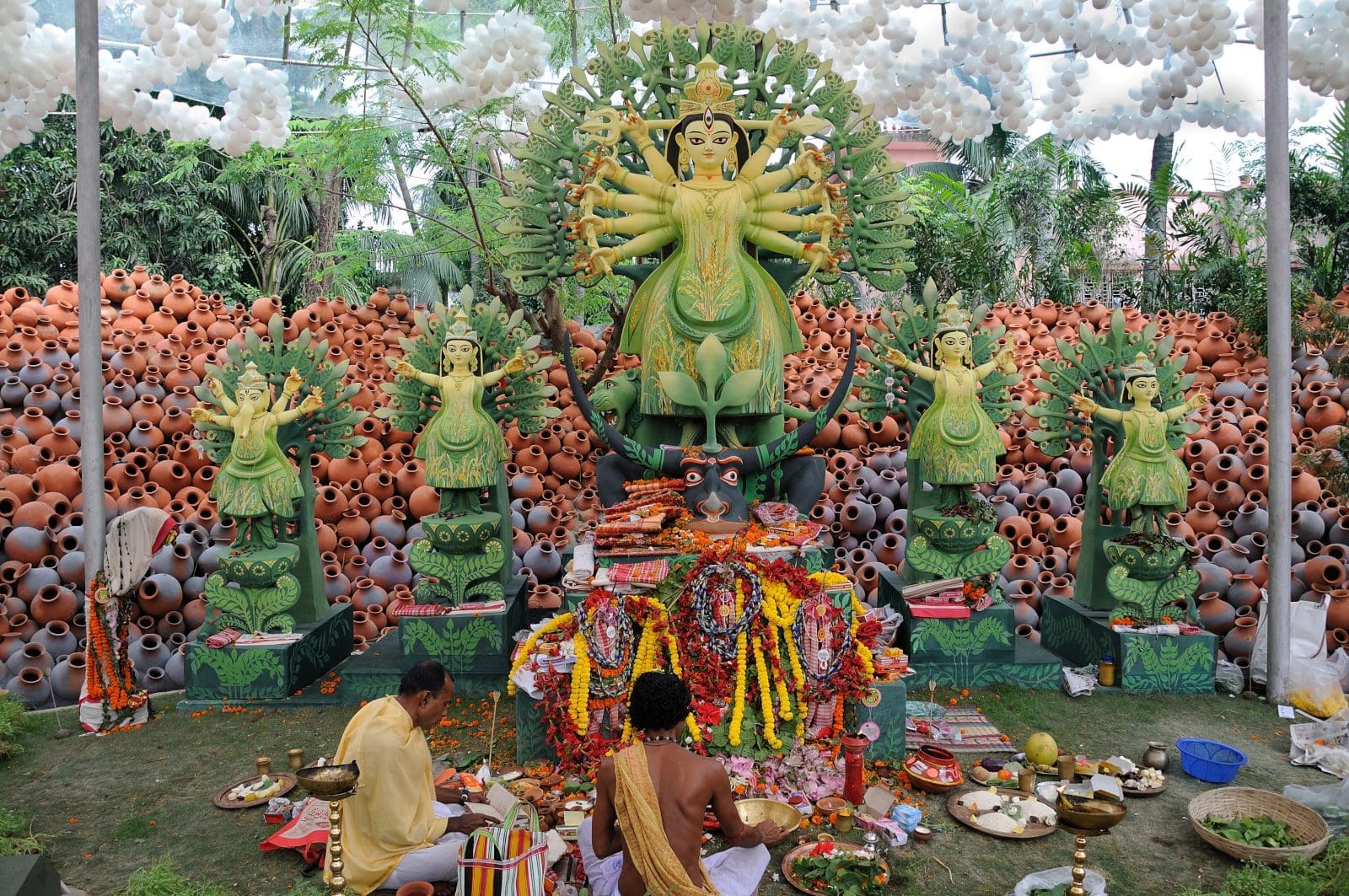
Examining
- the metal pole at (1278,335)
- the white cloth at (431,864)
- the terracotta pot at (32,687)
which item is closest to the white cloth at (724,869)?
the white cloth at (431,864)

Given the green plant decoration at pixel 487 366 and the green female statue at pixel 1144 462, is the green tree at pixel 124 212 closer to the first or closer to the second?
the green plant decoration at pixel 487 366

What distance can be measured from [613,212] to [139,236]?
41.5 feet

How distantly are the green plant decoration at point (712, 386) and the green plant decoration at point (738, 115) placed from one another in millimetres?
1167

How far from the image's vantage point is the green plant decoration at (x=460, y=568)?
6531mm

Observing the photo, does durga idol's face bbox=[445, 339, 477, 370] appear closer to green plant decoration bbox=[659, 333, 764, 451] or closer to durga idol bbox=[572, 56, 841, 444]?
durga idol bbox=[572, 56, 841, 444]

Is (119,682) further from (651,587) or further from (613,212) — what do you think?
(613,212)

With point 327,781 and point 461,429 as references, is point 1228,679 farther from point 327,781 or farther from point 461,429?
point 327,781

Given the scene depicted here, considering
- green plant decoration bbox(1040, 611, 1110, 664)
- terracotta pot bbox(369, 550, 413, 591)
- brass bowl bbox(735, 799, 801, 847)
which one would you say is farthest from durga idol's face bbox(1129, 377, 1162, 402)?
terracotta pot bbox(369, 550, 413, 591)

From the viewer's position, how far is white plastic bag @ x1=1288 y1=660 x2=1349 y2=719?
607 cm

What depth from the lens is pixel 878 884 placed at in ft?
13.0

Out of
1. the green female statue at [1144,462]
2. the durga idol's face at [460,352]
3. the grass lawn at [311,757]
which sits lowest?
the grass lawn at [311,757]

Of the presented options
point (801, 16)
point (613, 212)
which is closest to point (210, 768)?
point (613, 212)

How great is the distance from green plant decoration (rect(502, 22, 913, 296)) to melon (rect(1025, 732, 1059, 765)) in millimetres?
3208

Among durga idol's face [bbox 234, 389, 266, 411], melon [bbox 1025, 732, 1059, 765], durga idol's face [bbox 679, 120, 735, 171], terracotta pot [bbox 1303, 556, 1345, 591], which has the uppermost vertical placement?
durga idol's face [bbox 679, 120, 735, 171]
